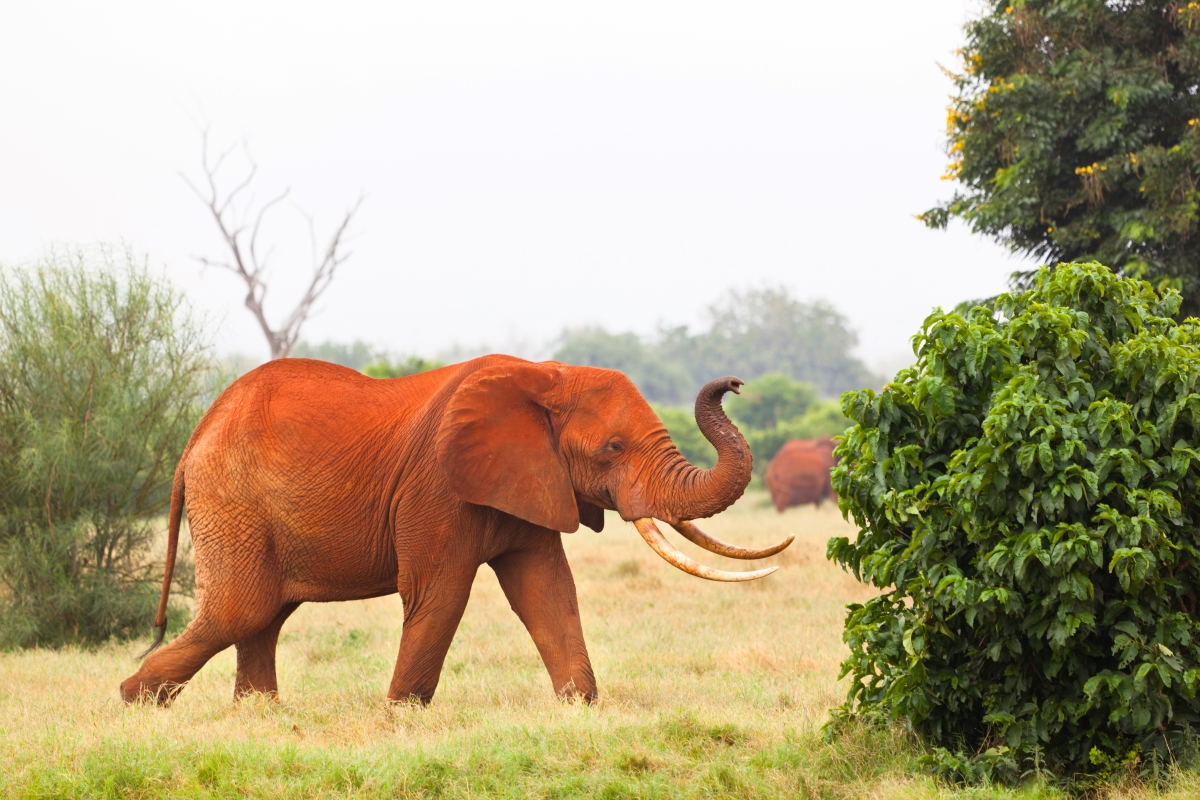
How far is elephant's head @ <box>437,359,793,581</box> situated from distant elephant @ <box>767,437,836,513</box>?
82.1 feet

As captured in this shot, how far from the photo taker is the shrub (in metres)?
11.8

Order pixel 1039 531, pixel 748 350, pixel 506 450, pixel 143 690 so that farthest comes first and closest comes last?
pixel 748 350 < pixel 143 690 < pixel 506 450 < pixel 1039 531

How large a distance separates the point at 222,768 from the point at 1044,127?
1226 centimetres

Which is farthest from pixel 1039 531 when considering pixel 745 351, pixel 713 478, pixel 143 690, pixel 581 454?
pixel 745 351

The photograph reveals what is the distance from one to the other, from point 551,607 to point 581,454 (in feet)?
3.45

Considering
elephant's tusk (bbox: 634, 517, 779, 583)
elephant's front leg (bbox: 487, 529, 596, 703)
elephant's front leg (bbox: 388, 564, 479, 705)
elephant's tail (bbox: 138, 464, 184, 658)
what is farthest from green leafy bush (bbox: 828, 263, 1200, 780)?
elephant's tail (bbox: 138, 464, 184, 658)

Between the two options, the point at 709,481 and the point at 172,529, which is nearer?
the point at 709,481

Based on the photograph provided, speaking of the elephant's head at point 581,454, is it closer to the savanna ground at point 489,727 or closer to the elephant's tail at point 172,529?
the savanna ground at point 489,727

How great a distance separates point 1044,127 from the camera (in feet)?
47.6

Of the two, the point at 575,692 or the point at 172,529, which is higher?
the point at 172,529

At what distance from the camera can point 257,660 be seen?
8734mm

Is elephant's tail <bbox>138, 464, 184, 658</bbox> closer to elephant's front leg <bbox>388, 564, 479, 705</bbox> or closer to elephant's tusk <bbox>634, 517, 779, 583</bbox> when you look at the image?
elephant's front leg <bbox>388, 564, 479, 705</bbox>

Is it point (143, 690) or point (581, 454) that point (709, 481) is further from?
point (143, 690)

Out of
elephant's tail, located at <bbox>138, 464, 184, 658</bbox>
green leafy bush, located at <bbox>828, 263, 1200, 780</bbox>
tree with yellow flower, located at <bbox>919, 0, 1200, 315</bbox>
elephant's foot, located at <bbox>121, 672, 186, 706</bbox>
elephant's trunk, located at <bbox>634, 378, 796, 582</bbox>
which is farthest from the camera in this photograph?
tree with yellow flower, located at <bbox>919, 0, 1200, 315</bbox>
